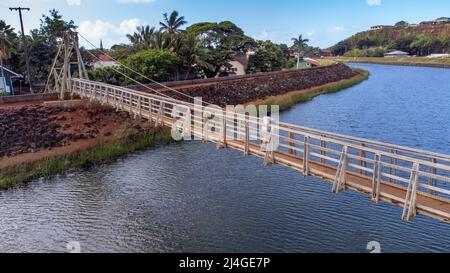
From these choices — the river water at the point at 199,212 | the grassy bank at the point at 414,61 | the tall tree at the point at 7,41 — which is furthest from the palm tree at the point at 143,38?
the grassy bank at the point at 414,61

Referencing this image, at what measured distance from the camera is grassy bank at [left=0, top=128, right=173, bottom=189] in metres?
21.4

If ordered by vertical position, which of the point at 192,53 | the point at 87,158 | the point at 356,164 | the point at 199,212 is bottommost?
the point at 199,212

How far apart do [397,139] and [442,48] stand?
131061 millimetres

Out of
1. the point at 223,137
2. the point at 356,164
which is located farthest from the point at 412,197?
the point at 223,137

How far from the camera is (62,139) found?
1009 inches

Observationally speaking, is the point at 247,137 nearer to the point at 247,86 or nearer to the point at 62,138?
the point at 62,138

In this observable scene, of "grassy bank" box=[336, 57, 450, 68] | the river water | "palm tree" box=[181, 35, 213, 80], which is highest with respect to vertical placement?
"palm tree" box=[181, 35, 213, 80]

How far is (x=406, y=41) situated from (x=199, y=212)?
15542 centimetres

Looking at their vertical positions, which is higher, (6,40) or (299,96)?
(6,40)

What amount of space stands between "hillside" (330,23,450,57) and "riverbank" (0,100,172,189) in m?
137

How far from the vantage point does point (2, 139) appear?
24.3 meters

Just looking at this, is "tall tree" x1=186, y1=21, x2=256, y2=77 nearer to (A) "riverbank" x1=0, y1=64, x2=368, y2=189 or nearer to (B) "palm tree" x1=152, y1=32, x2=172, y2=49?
(B) "palm tree" x1=152, y1=32, x2=172, y2=49

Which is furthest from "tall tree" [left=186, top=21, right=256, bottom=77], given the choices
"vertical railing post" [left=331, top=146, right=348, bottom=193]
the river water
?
"vertical railing post" [left=331, top=146, right=348, bottom=193]
